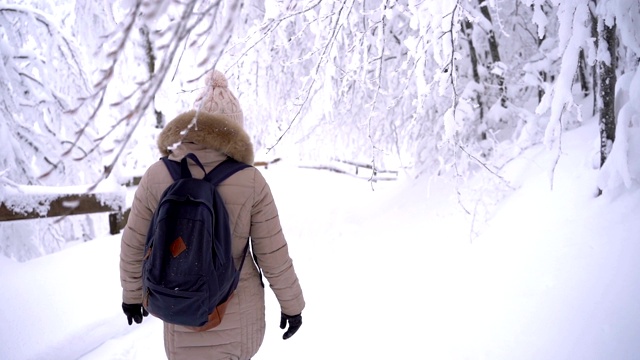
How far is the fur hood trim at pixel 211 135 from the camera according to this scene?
1717mm

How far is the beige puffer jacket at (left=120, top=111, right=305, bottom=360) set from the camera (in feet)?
5.69

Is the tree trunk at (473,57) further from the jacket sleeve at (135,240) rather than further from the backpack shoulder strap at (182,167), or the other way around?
the jacket sleeve at (135,240)

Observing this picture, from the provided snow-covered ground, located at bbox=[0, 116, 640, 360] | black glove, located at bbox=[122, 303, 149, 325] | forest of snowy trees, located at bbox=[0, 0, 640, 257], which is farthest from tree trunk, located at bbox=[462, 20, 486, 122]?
black glove, located at bbox=[122, 303, 149, 325]

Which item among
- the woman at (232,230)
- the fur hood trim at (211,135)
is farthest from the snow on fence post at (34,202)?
the fur hood trim at (211,135)

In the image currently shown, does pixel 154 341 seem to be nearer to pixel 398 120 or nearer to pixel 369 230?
pixel 369 230

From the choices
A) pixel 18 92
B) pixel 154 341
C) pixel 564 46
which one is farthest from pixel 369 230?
pixel 18 92

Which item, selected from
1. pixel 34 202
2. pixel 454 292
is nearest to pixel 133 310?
pixel 34 202

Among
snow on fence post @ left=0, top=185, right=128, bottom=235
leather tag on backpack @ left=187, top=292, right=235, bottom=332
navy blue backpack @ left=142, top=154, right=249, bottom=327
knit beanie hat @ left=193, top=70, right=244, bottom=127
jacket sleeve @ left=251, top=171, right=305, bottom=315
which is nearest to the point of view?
navy blue backpack @ left=142, top=154, right=249, bottom=327

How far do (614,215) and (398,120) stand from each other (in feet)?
13.6

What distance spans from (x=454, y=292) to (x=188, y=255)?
8.59 feet

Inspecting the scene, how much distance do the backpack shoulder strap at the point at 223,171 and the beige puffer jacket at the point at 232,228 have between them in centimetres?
2

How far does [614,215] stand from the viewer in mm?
2629

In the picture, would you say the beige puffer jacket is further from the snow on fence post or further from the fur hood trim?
the snow on fence post

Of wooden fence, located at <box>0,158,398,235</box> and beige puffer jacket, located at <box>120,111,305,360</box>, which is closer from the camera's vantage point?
beige puffer jacket, located at <box>120,111,305,360</box>
